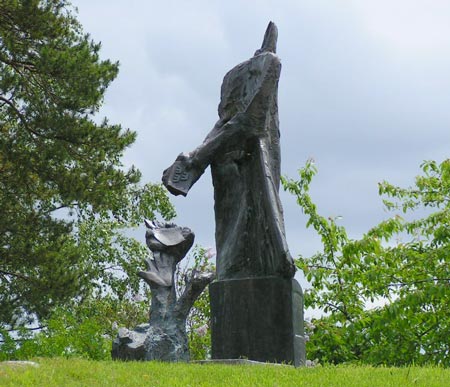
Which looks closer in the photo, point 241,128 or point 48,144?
point 241,128

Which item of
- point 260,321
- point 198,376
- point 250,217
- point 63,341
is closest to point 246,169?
point 250,217

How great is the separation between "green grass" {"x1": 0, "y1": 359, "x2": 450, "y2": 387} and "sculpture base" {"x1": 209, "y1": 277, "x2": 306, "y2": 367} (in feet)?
1.68

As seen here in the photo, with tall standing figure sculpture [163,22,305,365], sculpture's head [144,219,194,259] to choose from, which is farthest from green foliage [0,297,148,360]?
tall standing figure sculpture [163,22,305,365]

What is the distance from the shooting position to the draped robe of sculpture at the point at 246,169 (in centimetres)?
836

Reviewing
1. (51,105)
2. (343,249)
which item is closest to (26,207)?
(51,105)

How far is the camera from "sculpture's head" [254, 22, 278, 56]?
9.05m

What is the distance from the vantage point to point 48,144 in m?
17.6

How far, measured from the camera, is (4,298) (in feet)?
63.4

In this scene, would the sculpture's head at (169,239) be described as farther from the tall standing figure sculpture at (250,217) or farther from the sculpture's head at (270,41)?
the sculpture's head at (270,41)

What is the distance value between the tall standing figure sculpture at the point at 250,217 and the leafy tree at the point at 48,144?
896cm

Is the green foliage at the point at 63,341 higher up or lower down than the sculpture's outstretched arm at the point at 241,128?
lower down

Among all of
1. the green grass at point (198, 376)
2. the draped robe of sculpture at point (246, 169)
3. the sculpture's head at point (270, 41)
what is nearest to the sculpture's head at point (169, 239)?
the draped robe of sculpture at point (246, 169)

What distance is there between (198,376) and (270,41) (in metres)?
4.08

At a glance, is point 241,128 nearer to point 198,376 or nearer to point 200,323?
point 198,376
